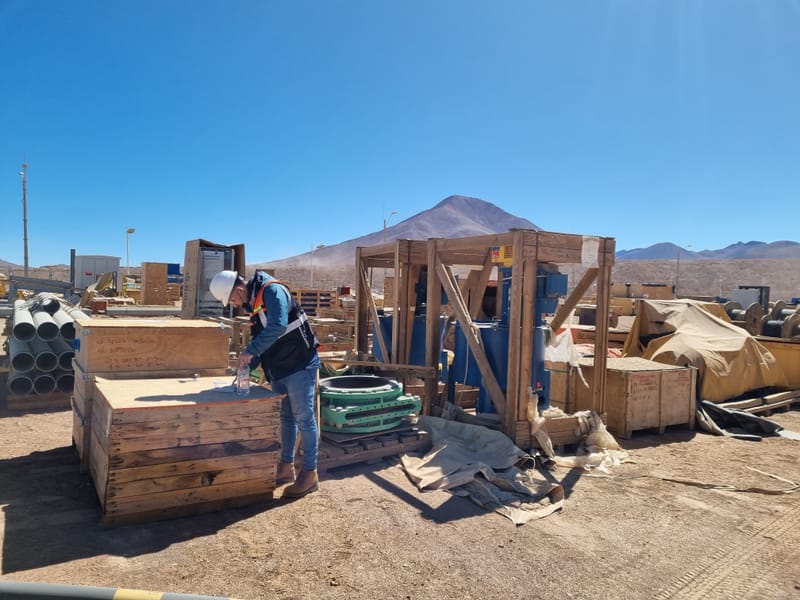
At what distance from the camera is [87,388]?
16.9 ft

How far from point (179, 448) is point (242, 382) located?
70cm

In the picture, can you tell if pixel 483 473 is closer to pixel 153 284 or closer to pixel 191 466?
pixel 191 466

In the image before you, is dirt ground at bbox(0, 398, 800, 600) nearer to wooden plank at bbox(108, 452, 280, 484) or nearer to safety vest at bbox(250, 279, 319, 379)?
wooden plank at bbox(108, 452, 280, 484)

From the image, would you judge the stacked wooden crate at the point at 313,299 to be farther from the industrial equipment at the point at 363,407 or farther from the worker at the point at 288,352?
the worker at the point at 288,352

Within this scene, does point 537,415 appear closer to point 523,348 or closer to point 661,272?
point 523,348

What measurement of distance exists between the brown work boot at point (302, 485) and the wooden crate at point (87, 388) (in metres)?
1.09

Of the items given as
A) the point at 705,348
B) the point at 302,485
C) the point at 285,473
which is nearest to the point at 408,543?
the point at 302,485

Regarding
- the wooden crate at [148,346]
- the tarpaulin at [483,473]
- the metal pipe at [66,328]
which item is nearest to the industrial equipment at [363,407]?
the tarpaulin at [483,473]

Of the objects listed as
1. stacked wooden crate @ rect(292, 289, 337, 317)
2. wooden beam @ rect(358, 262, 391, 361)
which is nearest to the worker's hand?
wooden beam @ rect(358, 262, 391, 361)

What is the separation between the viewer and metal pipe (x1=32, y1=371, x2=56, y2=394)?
8109 millimetres

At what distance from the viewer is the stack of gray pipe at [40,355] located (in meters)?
8.02

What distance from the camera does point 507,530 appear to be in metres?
4.52

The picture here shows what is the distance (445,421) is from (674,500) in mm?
2441

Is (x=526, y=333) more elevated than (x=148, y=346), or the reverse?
(x=526, y=333)
